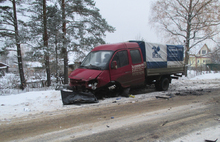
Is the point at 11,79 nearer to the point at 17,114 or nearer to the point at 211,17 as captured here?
the point at 17,114

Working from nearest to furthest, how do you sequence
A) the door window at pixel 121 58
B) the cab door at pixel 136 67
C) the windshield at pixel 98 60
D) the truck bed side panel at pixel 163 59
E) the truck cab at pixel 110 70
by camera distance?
the truck cab at pixel 110 70 < the windshield at pixel 98 60 < the door window at pixel 121 58 < the cab door at pixel 136 67 < the truck bed side panel at pixel 163 59

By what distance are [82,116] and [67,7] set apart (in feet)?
45.9

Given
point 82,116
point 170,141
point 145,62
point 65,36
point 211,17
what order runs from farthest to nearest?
point 211,17
point 65,36
point 145,62
point 82,116
point 170,141

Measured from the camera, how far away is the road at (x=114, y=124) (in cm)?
375

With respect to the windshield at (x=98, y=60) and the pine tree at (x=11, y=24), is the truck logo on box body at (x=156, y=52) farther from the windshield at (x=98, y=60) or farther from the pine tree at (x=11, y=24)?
the pine tree at (x=11, y=24)

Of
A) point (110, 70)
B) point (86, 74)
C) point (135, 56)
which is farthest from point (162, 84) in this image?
point (86, 74)

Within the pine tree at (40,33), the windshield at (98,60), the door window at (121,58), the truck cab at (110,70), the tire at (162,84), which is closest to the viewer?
the truck cab at (110,70)

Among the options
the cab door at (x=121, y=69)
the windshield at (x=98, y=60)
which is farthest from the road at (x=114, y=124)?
the windshield at (x=98, y=60)

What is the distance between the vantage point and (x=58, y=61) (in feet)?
54.6

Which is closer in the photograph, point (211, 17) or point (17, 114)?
point (17, 114)

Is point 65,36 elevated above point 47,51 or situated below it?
above

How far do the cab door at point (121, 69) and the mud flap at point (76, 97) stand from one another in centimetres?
129

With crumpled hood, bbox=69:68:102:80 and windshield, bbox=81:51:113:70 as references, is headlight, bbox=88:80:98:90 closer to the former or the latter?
crumpled hood, bbox=69:68:102:80

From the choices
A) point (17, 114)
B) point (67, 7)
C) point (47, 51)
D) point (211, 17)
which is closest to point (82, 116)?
point (17, 114)
